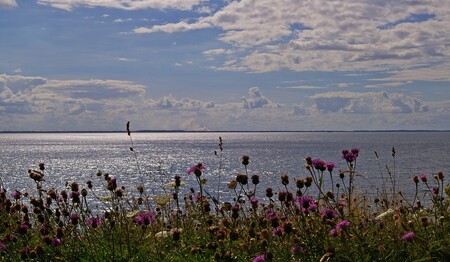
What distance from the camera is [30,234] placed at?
6.86 meters

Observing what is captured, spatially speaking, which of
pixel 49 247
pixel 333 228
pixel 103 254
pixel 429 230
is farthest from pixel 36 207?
pixel 429 230

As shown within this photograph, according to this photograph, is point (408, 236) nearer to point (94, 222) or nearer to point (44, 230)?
point (94, 222)

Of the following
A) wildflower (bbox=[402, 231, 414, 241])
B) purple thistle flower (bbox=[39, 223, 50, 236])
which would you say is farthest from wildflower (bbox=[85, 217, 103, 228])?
wildflower (bbox=[402, 231, 414, 241])

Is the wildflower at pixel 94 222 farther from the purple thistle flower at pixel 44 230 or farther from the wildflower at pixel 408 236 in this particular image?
the wildflower at pixel 408 236

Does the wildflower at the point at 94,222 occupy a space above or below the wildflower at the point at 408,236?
below

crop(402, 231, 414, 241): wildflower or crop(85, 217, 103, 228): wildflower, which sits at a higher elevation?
crop(402, 231, 414, 241): wildflower

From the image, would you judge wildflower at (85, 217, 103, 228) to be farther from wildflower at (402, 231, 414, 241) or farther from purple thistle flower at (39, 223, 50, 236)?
wildflower at (402, 231, 414, 241)

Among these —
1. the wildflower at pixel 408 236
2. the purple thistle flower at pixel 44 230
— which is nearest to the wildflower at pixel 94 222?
the purple thistle flower at pixel 44 230

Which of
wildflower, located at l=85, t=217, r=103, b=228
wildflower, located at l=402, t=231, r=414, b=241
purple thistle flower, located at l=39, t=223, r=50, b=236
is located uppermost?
wildflower, located at l=402, t=231, r=414, b=241

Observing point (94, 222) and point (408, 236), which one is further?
point (94, 222)

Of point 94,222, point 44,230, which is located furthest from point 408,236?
point 44,230

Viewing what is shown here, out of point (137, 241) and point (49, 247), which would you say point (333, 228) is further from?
point (49, 247)

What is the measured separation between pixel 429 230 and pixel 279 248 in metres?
1.74

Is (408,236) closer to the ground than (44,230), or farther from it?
farther from it
